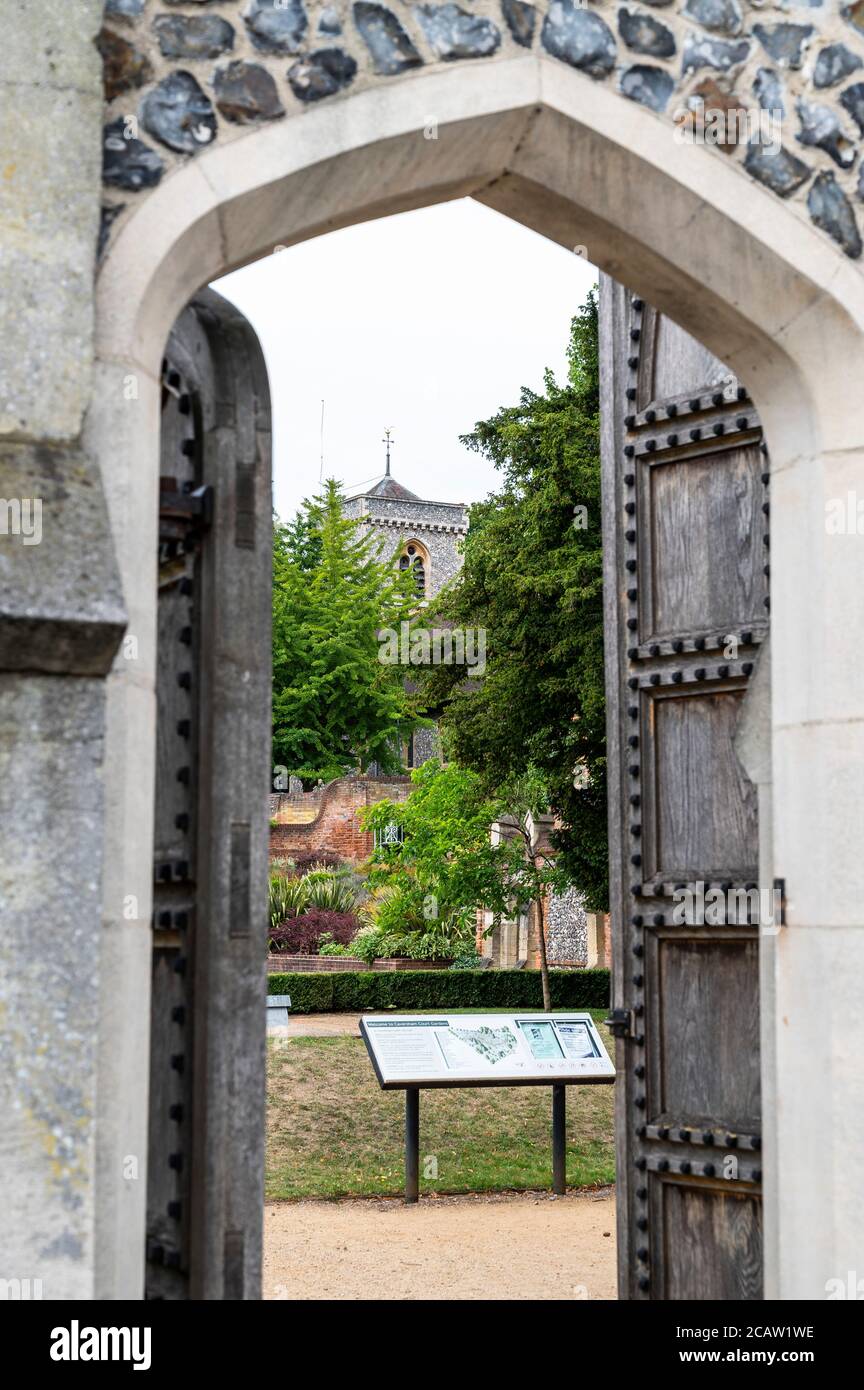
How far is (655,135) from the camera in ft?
13.1

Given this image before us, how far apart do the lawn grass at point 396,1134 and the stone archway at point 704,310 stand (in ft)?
25.6

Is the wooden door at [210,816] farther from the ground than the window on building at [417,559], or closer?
closer

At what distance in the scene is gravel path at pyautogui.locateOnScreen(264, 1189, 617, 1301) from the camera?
8.38 m

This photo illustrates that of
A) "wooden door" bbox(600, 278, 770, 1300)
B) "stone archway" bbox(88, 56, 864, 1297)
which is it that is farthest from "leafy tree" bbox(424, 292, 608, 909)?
"stone archway" bbox(88, 56, 864, 1297)

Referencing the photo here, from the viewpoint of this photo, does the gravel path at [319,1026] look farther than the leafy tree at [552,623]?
No

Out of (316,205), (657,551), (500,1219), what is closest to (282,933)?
(500,1219)

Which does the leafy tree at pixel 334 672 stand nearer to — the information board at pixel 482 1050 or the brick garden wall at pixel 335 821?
the brick garden wall at pixel 335 821

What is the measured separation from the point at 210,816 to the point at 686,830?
6.62 ft

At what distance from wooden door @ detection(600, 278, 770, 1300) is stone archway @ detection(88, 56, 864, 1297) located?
973mm

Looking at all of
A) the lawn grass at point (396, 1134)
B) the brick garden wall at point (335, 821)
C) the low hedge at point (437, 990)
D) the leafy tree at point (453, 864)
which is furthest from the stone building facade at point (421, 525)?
the lawn grass at point (396, 1134)

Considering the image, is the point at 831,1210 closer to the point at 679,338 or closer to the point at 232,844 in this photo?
the point at 232,844

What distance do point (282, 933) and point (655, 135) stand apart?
23023mm

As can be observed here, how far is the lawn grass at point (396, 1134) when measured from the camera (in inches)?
461

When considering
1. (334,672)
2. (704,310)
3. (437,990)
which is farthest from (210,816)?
(334,672)
